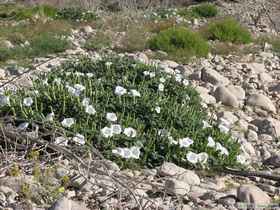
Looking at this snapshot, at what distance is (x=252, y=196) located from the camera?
12.1 ft

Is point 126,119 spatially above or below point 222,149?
above

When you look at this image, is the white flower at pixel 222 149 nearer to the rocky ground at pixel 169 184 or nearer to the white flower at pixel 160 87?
the rocky ground at pixel 169 184

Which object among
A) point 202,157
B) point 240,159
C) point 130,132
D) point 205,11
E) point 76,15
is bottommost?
point 205,11

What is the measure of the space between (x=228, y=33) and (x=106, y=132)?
6648mm

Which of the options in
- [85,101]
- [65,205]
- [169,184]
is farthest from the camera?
[85,101]

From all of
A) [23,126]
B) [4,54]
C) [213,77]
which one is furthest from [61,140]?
[4,54]

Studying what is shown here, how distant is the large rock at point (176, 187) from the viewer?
3.71m

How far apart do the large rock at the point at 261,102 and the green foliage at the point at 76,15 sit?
7564mm

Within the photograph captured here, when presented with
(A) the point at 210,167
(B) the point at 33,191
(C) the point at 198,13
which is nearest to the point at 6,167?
(B) the point at 33,191

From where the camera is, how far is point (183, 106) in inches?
197

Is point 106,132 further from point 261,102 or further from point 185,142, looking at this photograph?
point 261,102

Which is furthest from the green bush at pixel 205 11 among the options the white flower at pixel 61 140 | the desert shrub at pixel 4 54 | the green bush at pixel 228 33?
the white flower at pixel 61 140

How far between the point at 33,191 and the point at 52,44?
5.36 m

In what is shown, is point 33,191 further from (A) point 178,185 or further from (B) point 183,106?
(B) point 183,106
